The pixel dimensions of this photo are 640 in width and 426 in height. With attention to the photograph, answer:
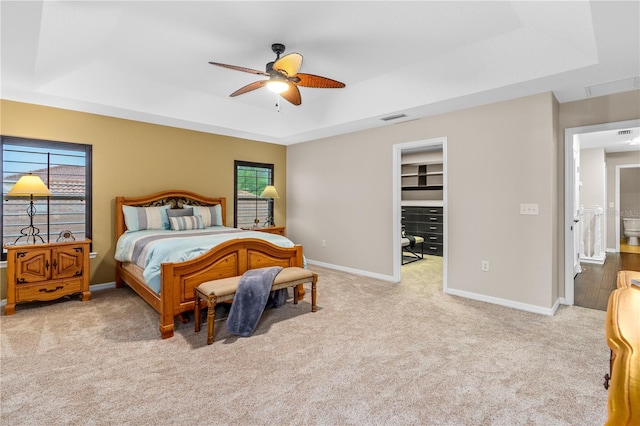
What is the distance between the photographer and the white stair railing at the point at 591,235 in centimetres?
495

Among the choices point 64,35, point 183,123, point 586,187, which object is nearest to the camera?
point 64,35

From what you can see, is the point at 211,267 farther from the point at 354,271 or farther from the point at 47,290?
the point at 354,271

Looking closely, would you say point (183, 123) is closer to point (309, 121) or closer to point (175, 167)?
point (175, 167)

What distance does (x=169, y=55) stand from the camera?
131 inches

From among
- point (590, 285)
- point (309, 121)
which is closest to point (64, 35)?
point (309, 121)

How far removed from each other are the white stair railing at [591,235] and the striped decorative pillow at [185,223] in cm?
565

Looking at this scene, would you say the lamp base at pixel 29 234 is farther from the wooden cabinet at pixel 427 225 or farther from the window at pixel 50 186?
the wooden cabinet at pixel 427 225

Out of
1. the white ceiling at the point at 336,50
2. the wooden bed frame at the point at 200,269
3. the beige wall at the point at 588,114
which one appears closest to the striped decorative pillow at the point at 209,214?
the wooden bed frame at the point at 200,269

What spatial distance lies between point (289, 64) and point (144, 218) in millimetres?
3019

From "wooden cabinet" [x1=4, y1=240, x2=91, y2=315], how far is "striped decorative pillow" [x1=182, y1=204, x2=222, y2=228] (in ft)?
4.81

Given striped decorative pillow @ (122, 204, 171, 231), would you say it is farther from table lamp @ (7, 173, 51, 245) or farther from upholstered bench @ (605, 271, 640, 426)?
upholstered bench @ (605, 271, 640, 426)

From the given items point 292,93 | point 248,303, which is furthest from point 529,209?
point 248,303

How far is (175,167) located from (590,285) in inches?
239

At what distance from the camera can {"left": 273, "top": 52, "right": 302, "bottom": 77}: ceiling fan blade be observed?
2.60m
